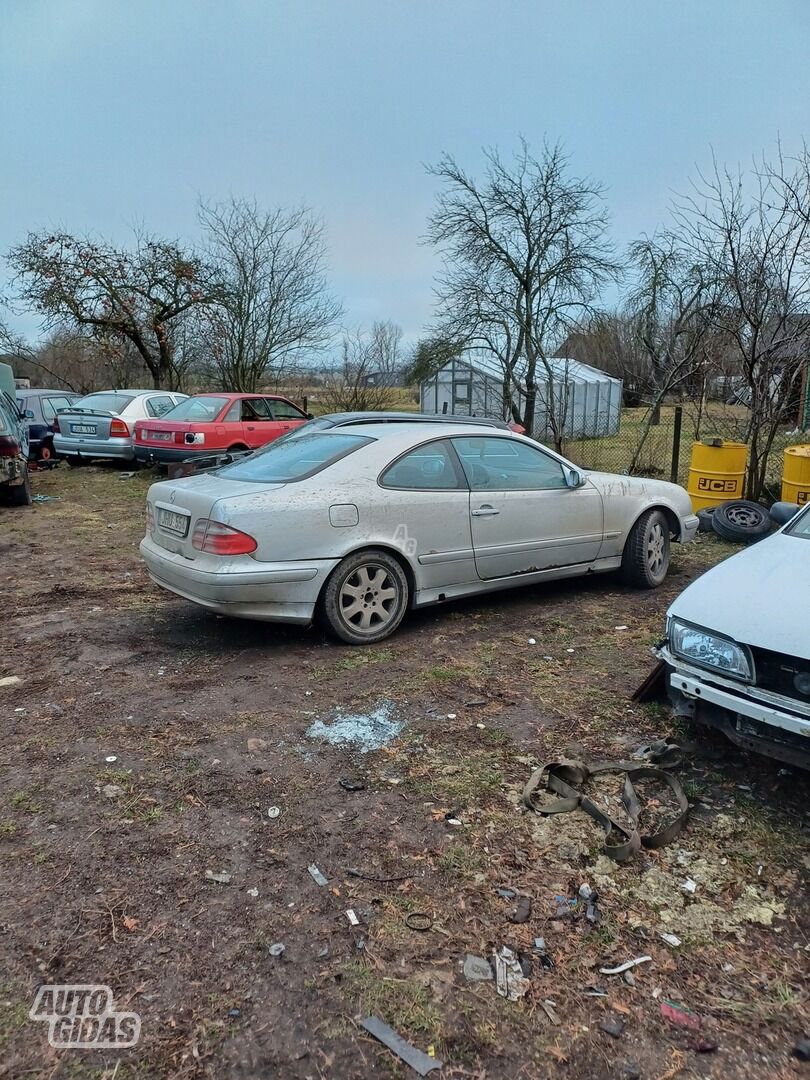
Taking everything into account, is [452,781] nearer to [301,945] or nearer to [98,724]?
[301,945]

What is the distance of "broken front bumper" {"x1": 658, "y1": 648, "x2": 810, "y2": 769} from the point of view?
2.83 m

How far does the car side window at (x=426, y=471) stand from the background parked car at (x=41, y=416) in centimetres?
1219

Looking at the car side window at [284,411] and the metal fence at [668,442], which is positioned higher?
the car side window at [284,411]

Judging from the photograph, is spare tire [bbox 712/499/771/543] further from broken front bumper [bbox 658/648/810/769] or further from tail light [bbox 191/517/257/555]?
tail light [bbox 191/517/257/555]

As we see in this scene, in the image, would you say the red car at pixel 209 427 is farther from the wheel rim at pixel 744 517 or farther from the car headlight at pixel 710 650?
the car headlight at pixel 710 650

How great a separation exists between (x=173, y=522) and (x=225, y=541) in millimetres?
614

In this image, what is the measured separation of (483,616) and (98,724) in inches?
112

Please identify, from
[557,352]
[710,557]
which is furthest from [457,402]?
[710,557]

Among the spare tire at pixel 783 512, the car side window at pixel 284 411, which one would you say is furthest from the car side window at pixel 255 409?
the spare tire at pixel 783 512

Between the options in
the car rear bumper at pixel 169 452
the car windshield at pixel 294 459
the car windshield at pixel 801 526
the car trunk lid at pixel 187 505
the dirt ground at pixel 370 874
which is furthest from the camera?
the car rear bumper at pixel 169 452

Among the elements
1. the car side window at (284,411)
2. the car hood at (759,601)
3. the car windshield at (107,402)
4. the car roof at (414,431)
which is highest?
the car windshield at (107,402)

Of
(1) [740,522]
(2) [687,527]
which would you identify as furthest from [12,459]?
(1) [740,522]

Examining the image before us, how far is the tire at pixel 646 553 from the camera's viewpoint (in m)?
6.25

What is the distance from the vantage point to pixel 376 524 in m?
4.87
